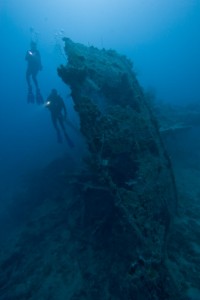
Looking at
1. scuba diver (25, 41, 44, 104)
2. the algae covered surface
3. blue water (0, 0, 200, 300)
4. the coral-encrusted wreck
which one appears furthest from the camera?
blue water (0, 0, 200, 300)

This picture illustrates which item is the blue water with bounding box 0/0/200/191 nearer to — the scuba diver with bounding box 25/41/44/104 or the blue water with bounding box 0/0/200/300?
the blue water with bounding box 0/0/200/300

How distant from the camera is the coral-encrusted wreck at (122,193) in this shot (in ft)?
12.5

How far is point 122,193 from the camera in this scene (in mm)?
4430

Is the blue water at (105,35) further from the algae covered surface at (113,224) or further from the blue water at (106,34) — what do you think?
the algae covered surface at (113,224)

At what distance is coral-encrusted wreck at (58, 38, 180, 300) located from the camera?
380cm

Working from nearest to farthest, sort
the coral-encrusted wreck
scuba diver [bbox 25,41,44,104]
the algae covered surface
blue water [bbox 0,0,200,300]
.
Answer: the coral-encrusted wreck < the algae covered surface < scuba diver [bbox 25,41,44,104] < blue water [bbox 0,0,200,300]

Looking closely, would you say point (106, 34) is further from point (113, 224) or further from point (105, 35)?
point (113, 224)

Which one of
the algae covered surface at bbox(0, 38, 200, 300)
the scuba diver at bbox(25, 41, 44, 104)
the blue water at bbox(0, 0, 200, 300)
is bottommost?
the algae covered surface at bbox(0, 38, 200, 300)

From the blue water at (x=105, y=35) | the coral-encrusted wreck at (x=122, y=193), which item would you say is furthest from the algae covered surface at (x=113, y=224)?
the blue water at (x=105, y=35)

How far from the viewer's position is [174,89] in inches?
1869

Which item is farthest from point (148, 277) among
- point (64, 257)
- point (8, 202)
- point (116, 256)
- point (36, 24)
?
point (36, 24)

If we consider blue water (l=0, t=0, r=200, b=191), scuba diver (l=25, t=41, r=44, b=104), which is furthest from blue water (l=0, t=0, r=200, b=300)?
scuba diver (l=25, t=41, r=44, b=104)

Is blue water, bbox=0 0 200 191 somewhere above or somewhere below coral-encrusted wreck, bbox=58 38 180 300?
above

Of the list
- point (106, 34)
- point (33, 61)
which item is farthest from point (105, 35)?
point (33, 61)
